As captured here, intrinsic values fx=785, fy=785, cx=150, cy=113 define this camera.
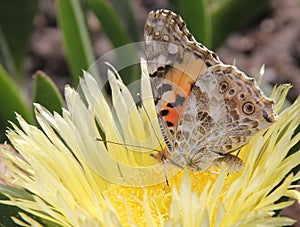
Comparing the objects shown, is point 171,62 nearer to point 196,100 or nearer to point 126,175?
point 196,100

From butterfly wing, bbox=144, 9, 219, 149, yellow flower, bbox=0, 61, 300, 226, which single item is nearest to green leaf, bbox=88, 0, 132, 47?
yellow flower, bbox=0, 61, 300, 226

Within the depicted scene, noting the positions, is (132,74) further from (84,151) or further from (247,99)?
(247,99)

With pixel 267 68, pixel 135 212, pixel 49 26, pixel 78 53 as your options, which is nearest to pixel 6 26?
pixel 78 53

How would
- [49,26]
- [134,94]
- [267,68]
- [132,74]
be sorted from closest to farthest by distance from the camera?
[134,94], [132,74], [267,68], [49,26]

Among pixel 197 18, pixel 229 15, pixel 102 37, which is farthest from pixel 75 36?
pixel 102 37

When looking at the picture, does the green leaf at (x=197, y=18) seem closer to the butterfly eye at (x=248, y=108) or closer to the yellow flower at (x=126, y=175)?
the yellow flower at (x=126, y=175)

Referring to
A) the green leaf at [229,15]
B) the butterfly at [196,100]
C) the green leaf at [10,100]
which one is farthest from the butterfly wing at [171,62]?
the green leaf at [229,15]
